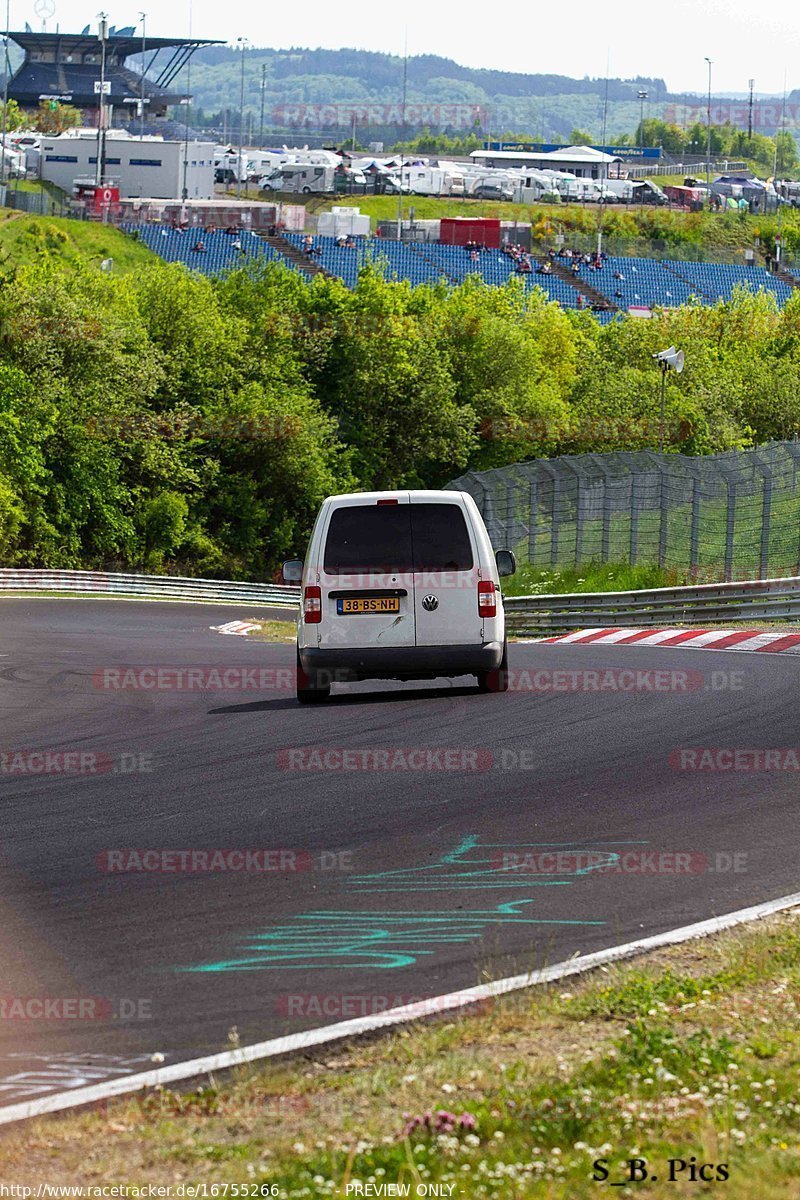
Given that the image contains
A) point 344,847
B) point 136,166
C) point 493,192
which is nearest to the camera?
point 344,847

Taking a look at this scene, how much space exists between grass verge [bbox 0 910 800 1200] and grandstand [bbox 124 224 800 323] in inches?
3619

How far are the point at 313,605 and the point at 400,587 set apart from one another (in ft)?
2.65

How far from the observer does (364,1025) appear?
574 centimetres

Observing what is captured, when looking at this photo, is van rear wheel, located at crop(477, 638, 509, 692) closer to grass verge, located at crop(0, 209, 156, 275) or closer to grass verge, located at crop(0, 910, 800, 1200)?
grass verge, located at crop(0, 910, 800, 1200)

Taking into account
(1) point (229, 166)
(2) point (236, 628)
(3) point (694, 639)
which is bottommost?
(2) point (236, 628)

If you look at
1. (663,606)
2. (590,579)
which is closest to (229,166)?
(590,579)

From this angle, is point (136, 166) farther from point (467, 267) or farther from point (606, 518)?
point (606, 518)

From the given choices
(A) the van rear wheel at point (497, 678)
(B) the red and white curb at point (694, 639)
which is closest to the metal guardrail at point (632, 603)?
(B) the red and white curb at point (694, 639)

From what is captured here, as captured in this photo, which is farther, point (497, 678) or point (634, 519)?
point (634, 519)

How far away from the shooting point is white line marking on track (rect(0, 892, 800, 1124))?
202 inches

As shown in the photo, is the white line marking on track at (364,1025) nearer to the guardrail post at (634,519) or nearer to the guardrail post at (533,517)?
the guardrail post at (634,519)

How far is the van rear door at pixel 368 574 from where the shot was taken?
545 inches

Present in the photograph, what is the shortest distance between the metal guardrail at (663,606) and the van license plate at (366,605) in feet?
34.2

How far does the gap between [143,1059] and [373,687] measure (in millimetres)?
11466
